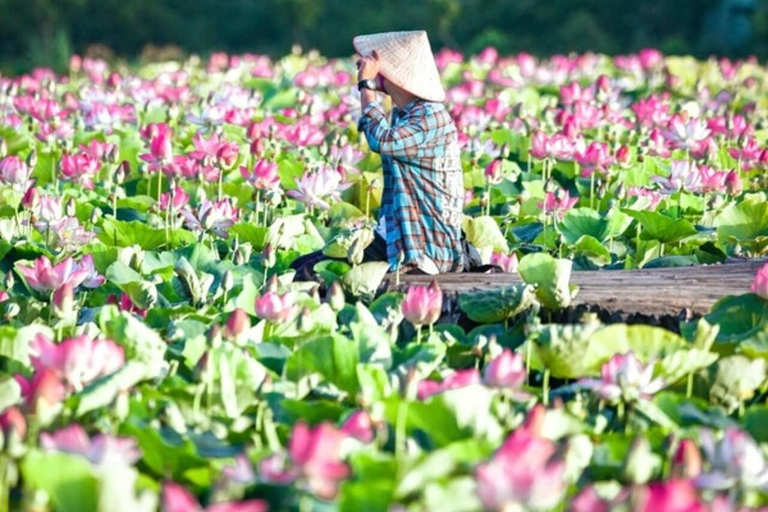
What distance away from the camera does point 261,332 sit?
12.3ft

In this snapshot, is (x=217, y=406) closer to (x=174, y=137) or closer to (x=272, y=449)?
(x=272, y=449)

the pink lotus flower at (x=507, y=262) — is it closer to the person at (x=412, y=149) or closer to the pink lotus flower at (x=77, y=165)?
the person at (x=412, y=149)

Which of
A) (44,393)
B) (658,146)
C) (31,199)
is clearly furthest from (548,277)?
(658,146)

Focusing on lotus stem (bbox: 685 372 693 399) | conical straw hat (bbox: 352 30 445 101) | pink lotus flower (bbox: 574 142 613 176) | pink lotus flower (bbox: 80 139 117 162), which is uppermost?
conical straw hat (bbox: 352 30 445 101)

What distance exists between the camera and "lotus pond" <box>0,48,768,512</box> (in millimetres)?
2562

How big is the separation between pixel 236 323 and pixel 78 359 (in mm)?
504

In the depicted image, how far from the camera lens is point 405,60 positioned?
4.46 m

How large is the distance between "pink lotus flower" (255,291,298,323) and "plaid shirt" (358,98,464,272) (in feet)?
2.69

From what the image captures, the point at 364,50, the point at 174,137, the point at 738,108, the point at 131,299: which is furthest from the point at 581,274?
the point at 738,108

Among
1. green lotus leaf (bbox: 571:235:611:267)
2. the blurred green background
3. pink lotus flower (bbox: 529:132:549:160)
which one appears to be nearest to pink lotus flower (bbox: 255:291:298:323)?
green lotus leaf (bbox: 571:235:611:267)

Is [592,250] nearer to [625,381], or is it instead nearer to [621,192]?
[621,192]

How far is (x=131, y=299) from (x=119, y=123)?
4.04 meters

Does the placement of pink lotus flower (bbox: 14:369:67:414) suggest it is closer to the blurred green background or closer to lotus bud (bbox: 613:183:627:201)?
lotus bud (bbox: 613:183:627:201)

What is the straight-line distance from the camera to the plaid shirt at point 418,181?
4434mm
